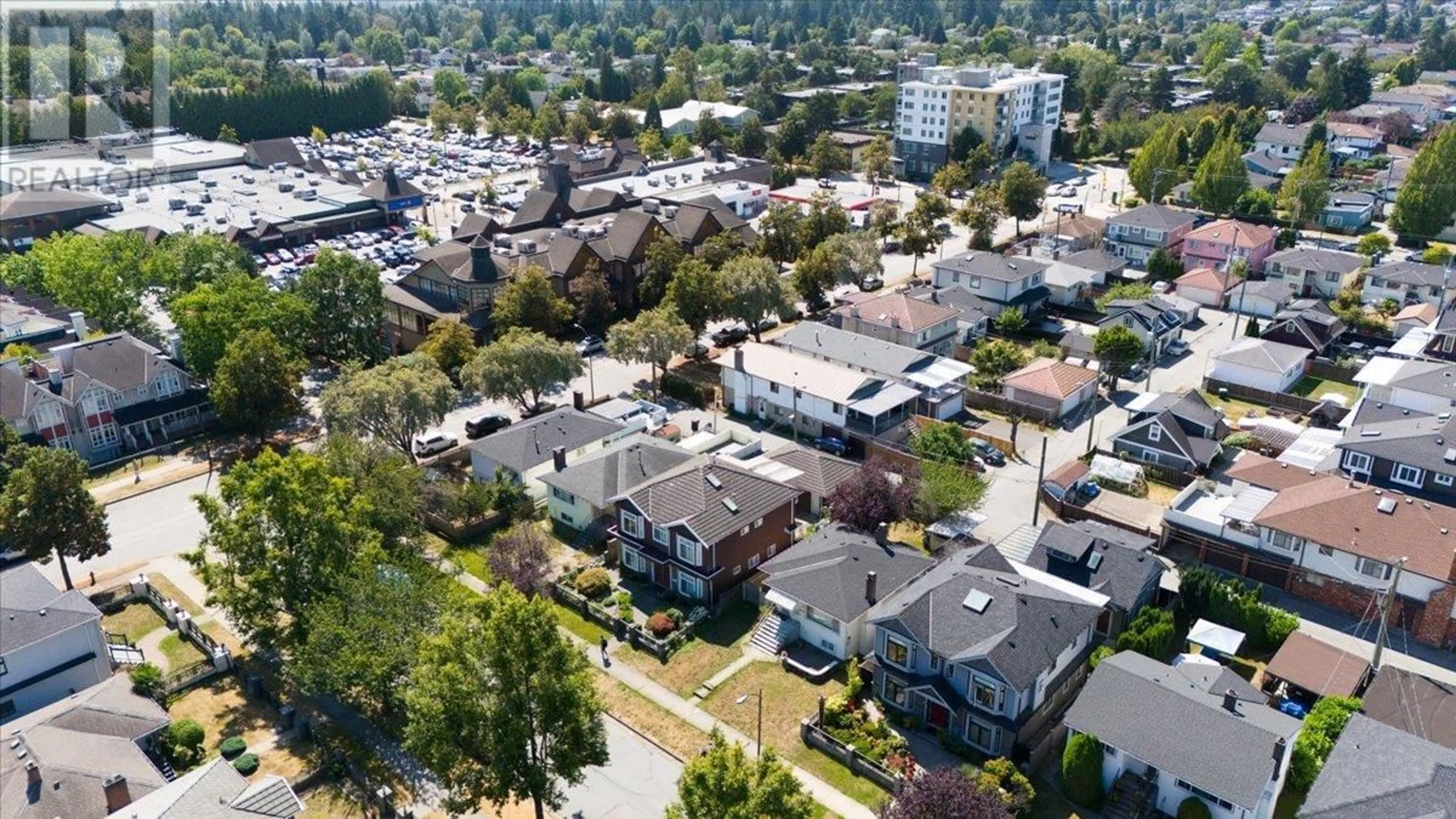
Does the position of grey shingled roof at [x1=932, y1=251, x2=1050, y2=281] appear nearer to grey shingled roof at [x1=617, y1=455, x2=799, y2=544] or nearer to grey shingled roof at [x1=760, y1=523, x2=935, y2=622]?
grey shingled roof at [x1=617, y1=455, x2=799, y2=544]

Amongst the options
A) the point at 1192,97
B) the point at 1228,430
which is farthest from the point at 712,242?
the point at 1192,97

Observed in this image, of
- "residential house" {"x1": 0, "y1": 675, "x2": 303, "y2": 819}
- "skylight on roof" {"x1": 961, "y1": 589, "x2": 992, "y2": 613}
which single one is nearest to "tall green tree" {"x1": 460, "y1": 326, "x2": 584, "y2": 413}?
"residential house" {"x1": 0, "y1": 675, "x2": 303, "y2": 819}

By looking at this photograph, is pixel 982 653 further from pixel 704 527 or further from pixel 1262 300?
pixel 1262 300

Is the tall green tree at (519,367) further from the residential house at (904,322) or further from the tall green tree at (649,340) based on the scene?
the residential house at (904,322)

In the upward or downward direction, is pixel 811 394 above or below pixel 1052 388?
below

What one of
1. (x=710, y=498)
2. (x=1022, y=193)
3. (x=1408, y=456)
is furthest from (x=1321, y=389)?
(x=710, y=498)

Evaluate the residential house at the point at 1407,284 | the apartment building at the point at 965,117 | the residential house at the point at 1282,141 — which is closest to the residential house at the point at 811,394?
the residential house at the point at 1407,284
